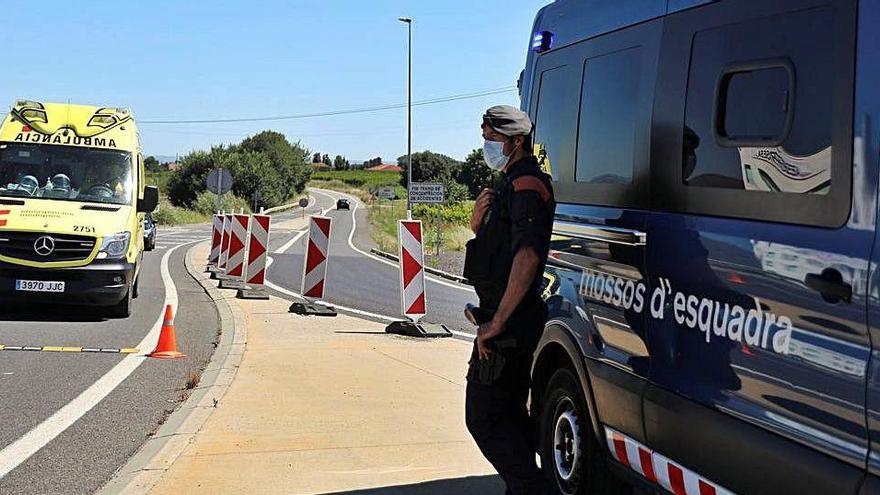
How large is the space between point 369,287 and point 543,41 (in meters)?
17.9

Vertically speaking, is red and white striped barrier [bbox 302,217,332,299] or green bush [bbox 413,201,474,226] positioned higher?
red and white striped barrier [bbox 302,217,332,299]

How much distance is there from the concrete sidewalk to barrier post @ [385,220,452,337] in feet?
3.53

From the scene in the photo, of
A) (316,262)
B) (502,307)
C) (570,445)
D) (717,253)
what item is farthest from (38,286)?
(717,253)

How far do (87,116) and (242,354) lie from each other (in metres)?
5.66

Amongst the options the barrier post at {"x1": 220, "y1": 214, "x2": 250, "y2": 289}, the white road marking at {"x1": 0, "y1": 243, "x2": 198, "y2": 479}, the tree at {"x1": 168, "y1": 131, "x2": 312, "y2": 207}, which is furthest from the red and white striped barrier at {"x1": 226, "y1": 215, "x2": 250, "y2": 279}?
the tree at {"x1": 168, "y1": 131, "x2": 312, "y2": 207}

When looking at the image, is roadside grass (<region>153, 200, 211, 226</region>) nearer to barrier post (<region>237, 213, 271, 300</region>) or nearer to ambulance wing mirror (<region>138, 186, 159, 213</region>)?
barrier post (<region>237, 213, 271, 300</region>)

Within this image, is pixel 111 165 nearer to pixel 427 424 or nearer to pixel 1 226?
pixel 1 226

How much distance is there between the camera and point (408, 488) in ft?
18.4

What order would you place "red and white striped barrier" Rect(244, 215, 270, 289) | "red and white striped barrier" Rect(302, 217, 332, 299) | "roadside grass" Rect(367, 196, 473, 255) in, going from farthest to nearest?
"roadside grass" Rect(367, 196, 473, 255) < "red and white striped barrier" Rect(244, 215, 270, 289) < "red and white striped barrier" Rect(302, 217, 332, 299)

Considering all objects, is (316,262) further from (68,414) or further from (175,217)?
(175,217)

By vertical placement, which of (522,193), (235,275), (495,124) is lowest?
(235,275)

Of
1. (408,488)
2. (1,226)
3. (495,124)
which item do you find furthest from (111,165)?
(495,124)

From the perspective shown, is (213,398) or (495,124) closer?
(495,124)

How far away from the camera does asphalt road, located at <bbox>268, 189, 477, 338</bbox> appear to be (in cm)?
1720
